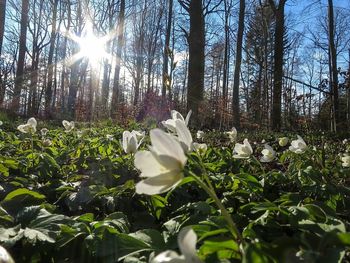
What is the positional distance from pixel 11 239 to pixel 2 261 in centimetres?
53

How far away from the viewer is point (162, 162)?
951 millimetres

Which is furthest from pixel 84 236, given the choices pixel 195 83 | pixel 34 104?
pixel 34 104

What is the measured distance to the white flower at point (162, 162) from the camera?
95cm

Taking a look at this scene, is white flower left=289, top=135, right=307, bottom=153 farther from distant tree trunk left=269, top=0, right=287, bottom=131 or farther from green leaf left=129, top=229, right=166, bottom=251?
distant tree trunk left=269, top=0, right=287, bottom=131

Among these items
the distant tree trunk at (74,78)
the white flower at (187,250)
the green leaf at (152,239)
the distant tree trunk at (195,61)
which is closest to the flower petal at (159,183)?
the white flower at (187,250)

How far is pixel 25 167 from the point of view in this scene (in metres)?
2.91

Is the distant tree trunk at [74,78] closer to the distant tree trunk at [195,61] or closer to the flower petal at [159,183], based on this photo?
the distant tree trunk at [195,61]

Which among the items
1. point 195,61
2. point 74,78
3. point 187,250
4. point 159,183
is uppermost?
point 74,78

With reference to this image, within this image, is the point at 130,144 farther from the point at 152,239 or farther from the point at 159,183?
the point at 159,183

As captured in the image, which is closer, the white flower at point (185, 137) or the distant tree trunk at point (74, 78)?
the white flower at point (185, 137)

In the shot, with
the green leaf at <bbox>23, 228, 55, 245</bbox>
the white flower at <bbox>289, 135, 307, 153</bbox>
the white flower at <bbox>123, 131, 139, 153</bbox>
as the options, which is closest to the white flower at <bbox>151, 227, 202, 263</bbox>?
the green leaf at <bbox>23, 228, 55, 245</bbox>

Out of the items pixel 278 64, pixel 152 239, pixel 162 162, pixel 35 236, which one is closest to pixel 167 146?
pixel 162 162

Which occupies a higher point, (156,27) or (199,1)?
(156,27)

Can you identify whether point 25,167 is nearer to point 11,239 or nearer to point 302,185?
point 11,239
